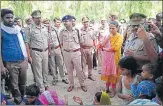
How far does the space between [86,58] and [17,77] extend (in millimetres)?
2070

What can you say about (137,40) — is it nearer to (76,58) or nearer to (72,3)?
(76,58)

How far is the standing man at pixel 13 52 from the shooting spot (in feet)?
12.3

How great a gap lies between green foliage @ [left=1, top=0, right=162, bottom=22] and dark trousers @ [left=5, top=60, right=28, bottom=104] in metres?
2.28

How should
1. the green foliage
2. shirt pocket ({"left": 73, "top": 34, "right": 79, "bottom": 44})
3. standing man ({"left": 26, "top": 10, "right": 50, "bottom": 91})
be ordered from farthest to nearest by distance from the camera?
the green foliage → shirt pocket ({"left": 73, "top": 34, "right": 79, "bottom": 44}) → standing man ({"left": 26, "top": 10, "right": 50, "bottom": 91})

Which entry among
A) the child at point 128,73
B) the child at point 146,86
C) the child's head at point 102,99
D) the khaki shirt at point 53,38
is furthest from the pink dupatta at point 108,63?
the child at point 146,86

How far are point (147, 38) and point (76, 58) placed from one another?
216cm

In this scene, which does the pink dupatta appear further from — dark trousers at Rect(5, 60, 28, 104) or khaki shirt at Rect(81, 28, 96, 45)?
dark trousers at Rect(5, 60, 28, 104)

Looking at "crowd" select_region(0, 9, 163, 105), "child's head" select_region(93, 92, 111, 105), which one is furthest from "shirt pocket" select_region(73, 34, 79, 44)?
"child's head" select_region(93, 92, 111, 105)

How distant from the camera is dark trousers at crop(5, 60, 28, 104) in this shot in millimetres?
3898

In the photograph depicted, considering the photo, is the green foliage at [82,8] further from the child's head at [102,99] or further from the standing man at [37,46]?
the child's head at [102,99]

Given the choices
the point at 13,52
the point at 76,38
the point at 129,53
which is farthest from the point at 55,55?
the point at 129,53

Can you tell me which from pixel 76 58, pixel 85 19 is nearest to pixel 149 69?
pixel 76 58

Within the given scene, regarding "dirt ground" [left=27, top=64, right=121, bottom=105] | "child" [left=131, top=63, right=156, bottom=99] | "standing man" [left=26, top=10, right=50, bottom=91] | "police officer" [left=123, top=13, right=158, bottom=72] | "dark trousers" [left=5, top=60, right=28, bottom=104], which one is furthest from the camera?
"standing man" [left=26, top=10, right=50, bottom=91]

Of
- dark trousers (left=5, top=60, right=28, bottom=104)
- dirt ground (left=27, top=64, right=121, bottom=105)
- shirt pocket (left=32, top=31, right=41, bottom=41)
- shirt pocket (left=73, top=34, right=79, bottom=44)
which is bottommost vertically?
dirt ground (left=27, top=64, right=121, bottom=105)
